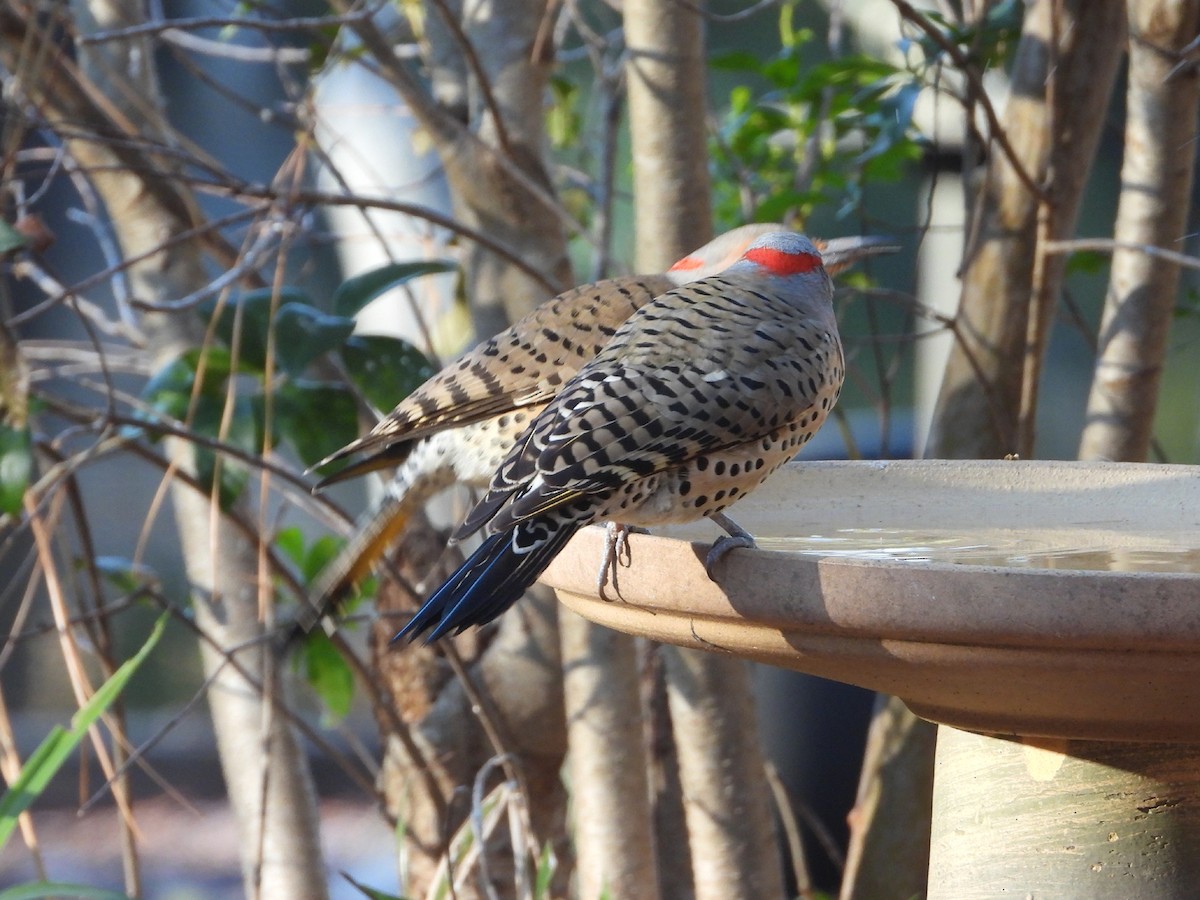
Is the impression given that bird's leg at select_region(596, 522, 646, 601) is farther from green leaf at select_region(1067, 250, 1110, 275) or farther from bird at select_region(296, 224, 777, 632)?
green leaf at select_region(1067, 250, 1110, 275)

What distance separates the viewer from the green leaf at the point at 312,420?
242 cm

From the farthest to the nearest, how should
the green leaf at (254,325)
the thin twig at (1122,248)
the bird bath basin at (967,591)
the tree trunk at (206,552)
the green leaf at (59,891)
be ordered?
the tree trunk at (206,552) < the green leaf at (254,325) < the thin twig at (1122,248) < the green leaf at (59,891) < the bird bath basin at (967,591)

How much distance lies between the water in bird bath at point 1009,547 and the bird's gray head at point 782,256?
47 cm

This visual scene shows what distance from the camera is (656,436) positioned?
5.34 ft

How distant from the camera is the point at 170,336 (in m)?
2.86

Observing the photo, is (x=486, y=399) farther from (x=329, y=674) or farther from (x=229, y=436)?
(x=329, y=674)

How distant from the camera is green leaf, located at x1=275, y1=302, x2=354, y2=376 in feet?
7.26

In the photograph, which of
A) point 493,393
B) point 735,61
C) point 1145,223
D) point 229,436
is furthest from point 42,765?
point 1145,223

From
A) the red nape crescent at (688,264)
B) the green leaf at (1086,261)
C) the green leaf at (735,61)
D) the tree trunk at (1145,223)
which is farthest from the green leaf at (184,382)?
the green leaf at (1086,261)

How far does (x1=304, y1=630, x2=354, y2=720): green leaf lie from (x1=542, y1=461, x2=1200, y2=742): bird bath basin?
117 centimetres

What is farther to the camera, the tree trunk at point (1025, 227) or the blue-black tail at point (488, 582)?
the tree trunk at point (1025, 227)

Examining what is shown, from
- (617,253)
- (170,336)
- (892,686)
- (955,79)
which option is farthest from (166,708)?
(892,686)

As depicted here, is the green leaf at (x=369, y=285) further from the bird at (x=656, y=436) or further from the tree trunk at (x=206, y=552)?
the bird at (x=656, y=436)

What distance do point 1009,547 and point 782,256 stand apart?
606 millimetres
